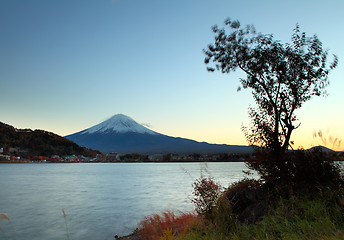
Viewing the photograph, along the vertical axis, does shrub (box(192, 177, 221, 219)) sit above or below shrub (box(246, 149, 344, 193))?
below

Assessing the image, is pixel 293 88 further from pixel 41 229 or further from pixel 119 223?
pixel 41 229

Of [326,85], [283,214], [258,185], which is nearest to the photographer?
[283,214]

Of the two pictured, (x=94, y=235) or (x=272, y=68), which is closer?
(x=272, y=68)

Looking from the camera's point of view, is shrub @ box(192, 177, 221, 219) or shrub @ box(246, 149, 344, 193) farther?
shrub @ box(246, 149, 344, 193)

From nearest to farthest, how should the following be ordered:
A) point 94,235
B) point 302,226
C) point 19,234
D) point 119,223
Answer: point 302,226 < point 94,235 < point 19,234 < point 119,223

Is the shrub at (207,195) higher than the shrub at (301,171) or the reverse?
the reverse

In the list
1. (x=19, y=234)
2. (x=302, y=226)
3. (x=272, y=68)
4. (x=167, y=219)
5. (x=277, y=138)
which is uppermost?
(x=272, y=68)

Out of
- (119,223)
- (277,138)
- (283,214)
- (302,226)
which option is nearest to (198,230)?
(283,214)

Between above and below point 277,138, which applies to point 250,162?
below

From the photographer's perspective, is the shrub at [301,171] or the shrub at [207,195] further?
the shrub at [301,171]

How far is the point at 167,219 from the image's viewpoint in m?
12.0

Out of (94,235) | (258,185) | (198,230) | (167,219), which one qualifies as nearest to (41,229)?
(94,235)

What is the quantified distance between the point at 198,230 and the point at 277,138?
5477mm

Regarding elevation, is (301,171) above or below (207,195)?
above
